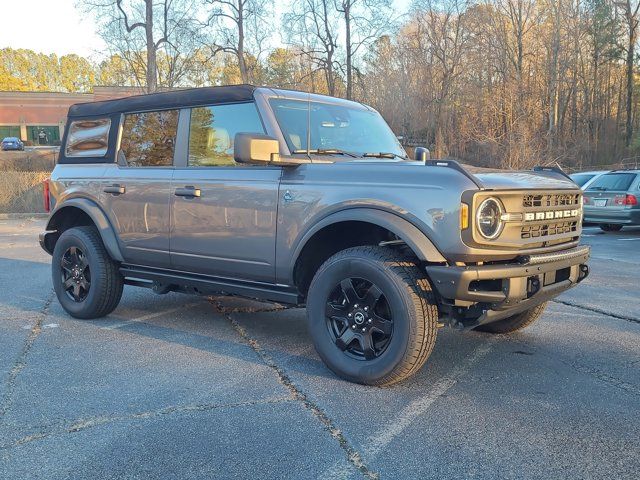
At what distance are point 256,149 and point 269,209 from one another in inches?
21.1

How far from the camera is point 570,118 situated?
52.4 meters

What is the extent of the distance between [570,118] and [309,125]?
2106 inches

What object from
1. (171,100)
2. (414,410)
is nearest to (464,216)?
(414,410)

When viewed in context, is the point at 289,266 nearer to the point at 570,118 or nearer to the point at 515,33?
the point at 515,33

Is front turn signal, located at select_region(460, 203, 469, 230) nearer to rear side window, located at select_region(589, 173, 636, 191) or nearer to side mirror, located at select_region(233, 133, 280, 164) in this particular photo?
side mirror, located at select_region(233, 133, 280, 164)

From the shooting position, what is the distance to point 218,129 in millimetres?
4969

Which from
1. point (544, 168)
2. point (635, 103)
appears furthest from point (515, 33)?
point (544, 168)

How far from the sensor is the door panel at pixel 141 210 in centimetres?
518

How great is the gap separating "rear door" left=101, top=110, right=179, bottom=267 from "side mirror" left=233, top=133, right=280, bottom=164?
50.3 inches

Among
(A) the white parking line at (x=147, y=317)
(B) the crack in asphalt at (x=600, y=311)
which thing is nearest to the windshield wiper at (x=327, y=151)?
(A) the white parking line at (x=147, y=317)

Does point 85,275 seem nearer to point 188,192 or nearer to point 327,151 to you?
point 188,192

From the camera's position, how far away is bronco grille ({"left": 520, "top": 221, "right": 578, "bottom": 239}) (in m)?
3.89

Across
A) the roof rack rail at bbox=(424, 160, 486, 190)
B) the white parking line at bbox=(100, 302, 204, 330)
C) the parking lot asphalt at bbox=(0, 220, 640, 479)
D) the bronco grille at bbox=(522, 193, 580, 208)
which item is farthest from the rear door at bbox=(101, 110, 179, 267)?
the bronco grille at bbox=(522, 193, 580, 208)

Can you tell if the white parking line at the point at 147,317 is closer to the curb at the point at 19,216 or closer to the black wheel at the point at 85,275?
the black wheel at the point at 85,275
